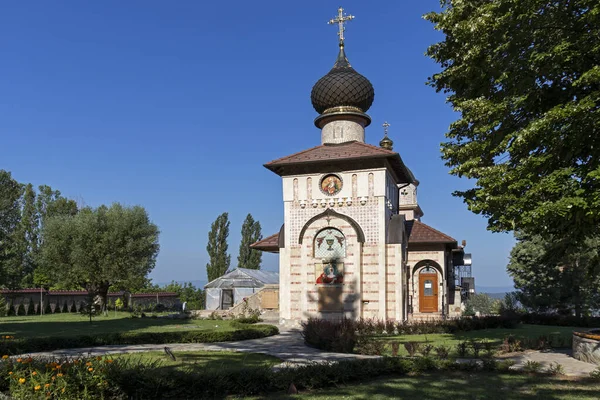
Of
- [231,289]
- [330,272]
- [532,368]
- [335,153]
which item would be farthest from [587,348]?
[231,289]

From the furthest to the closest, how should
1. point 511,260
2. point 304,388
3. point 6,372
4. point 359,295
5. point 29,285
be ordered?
point 29,285, point 511,260, point 359,295, point 304,388, point 6,372

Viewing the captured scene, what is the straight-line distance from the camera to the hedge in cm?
1277

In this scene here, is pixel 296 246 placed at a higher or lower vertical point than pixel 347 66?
lower

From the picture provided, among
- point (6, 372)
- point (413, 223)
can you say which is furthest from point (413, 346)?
point (413, 223)

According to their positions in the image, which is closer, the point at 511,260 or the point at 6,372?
the point at 6,372

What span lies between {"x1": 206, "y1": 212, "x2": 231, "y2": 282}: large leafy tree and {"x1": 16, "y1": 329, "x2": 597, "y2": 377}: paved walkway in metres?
30.0

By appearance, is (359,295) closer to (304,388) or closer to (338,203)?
(338,203)

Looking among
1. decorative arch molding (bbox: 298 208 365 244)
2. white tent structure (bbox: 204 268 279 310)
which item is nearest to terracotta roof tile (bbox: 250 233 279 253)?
decorative arch molding (bbox: 298 208 365 244)

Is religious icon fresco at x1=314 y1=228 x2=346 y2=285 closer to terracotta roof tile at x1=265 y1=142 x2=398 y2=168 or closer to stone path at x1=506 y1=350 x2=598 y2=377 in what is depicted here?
terracotta roof tile at x1=265 y1=142 x2=398 y2=168

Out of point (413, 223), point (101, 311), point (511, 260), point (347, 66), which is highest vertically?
point (347, 66)

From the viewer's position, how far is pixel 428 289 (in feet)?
81.7

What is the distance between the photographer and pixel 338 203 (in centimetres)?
2162

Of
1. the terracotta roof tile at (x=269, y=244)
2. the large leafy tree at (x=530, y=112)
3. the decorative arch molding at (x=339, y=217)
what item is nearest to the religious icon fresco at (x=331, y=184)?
the decorative arch molding at (x=339, y=217)

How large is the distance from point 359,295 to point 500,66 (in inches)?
473
